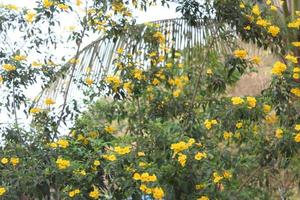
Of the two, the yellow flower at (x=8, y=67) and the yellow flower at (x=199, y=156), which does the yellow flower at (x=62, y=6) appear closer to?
the yellow flower at (x=8, y=67)

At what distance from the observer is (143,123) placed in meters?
2.57

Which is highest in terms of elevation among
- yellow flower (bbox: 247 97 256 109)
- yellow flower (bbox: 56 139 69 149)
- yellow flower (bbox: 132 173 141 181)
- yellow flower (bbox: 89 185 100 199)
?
yellow flower (bbox: 247 97 256 109)

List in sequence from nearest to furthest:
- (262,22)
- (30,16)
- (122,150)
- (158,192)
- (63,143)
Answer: (158,192)
(122,150)
(63,143)
(262,22)
(30,16)

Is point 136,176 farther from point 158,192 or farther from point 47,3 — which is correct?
point 47,3

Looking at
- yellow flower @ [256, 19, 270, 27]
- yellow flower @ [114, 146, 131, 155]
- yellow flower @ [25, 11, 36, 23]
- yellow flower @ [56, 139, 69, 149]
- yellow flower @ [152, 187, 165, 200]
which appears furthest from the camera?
yellow flower @ [25, 11, 36, 23]

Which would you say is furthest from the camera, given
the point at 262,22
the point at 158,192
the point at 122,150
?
the point at 262,22

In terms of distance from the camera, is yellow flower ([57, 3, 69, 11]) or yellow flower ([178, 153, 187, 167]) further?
yellow flower ([57, 3, 69, 11])

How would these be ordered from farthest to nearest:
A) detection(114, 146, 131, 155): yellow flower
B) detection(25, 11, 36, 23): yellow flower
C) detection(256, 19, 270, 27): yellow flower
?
detection(25, 11, 36, 23): yellow flower < detection(256, 19, 270, 27): yellow flower < detection(114, 146, 131, 155): yellow flower

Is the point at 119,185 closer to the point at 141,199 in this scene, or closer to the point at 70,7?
the point at 141,199

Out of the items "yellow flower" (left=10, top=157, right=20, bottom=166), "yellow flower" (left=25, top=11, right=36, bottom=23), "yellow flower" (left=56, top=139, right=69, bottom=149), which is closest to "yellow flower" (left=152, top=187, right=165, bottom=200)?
"yellow flower" (left=56, top=139, right=69, bottom=149)

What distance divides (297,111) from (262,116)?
0.16 metres

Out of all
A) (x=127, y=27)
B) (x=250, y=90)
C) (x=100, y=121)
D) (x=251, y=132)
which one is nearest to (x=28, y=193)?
(x=100, y=121)

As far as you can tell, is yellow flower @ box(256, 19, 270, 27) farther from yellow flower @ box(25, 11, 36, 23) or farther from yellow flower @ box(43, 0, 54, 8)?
yellow flower @ box(25, 11, 36, 23)

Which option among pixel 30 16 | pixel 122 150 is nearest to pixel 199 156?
pixel 122 150
